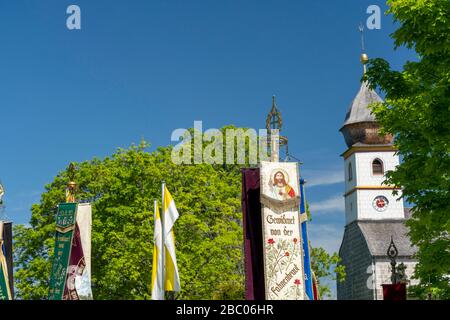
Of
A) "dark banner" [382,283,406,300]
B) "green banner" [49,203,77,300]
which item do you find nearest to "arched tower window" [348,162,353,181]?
"dark banner" [382,283,406,300]

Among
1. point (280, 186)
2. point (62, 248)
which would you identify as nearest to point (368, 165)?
point (280, 186)

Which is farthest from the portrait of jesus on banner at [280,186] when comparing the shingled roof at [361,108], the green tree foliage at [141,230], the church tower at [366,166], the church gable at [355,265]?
the shingled roof at [361,108]

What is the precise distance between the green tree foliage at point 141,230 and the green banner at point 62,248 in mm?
14954

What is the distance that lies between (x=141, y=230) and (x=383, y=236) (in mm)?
41296

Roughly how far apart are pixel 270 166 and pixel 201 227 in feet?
58.9

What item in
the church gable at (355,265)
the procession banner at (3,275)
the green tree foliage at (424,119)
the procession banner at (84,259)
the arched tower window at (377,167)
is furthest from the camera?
the arched tower window at (377,167)

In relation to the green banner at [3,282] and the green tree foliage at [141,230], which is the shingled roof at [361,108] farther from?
the green banner at [3,282]

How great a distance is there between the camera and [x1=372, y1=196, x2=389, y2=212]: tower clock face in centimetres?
7575

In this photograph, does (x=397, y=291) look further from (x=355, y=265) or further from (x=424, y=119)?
(x=355, y=265)

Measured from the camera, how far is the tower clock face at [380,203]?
7575 centimetres

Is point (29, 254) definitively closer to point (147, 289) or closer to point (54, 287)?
point (147, 289)

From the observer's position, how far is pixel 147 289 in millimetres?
38062
